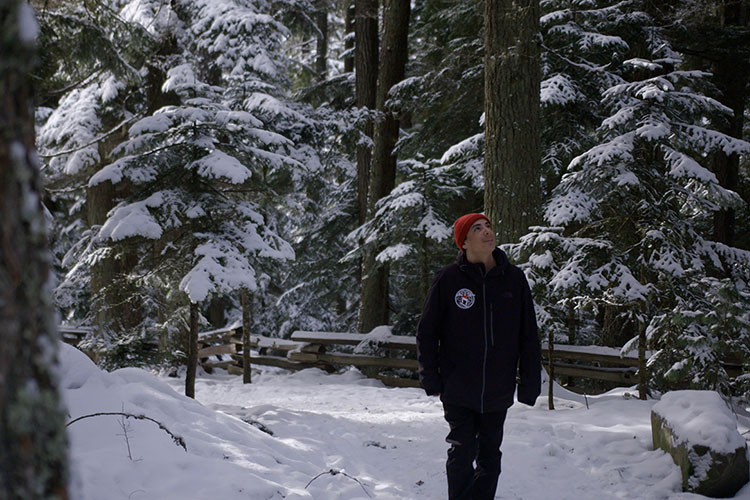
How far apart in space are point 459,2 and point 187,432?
1051cm

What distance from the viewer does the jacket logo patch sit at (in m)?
3.47

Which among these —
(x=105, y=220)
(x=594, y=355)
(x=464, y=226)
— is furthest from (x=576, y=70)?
(x=105, y=220)

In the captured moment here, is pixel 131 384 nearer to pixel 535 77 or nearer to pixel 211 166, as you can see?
pixel 211 166

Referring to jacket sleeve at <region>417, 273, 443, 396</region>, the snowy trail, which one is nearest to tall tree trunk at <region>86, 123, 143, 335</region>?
the snowy trail

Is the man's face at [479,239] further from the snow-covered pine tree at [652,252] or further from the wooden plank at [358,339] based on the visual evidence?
the wooden plank at [358,339]

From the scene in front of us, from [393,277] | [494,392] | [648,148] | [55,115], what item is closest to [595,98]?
[648,148]

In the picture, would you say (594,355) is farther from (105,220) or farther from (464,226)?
(105,220)

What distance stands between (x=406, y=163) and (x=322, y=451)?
8629 mm

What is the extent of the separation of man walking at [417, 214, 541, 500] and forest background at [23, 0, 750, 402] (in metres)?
2.37

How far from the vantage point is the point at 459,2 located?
11633mm

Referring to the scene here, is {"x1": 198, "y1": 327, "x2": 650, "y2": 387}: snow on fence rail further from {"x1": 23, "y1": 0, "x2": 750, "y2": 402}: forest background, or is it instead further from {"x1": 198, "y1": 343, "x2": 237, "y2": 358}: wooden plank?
{"x1": 23, "y1": 0, "x2": 750, "y2": 402}: forest background

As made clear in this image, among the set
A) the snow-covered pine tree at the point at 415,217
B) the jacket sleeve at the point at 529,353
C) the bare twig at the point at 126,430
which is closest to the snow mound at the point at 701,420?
the jacket sleeve at the point at 529,353

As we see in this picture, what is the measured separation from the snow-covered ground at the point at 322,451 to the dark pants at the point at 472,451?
0.64 meters

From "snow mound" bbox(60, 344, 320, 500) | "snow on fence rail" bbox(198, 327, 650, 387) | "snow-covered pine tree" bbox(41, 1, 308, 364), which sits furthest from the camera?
"snow on fence rail" bbox(198, 327, 650, 387)
